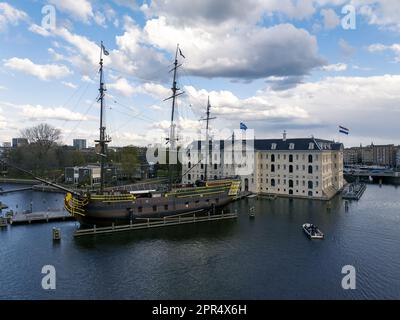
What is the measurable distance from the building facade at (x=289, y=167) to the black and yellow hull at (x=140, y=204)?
770 inches

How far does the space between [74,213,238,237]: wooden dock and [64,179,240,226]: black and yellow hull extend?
1072 millimetres

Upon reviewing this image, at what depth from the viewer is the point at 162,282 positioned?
22734mm

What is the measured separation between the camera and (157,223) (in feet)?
129

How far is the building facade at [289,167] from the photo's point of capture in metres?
61.2

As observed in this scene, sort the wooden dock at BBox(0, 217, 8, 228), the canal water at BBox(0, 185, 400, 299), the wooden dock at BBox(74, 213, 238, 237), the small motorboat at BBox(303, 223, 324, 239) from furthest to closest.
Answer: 1. the wooden dock at BBox(0, 217, 8, 228)
2. the wooden dock at BBox(74, 213, 238, 237)
3. the small motorboat at BBox(303, 223, 324, 239)
4. the canal water at BBox(0, 185, 400, 299)

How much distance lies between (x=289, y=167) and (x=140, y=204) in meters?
35.7

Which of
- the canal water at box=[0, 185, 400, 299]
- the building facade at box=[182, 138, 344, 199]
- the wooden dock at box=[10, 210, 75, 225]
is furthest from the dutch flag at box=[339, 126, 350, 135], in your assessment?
the wooden dock at box=[10, 210, 75, 225]

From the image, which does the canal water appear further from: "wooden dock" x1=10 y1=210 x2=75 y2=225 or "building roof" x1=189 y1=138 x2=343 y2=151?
"building roof" x1=189 y1=138 x2=343 y2=151

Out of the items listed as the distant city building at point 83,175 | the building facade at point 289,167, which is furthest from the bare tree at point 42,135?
A: the building facade at point 289,167

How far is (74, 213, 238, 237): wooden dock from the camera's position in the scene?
35.2 meters

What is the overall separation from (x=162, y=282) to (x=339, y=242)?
1881cm

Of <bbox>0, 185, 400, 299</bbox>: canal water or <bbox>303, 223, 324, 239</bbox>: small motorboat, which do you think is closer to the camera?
<bbox>0, 185, 400, 299</bbox>: canal water

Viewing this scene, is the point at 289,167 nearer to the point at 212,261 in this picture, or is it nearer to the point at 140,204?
the point at 140,204
